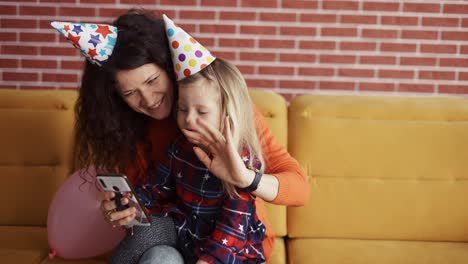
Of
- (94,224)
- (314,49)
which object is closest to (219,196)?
(94,224)

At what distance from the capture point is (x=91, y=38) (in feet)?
5.77

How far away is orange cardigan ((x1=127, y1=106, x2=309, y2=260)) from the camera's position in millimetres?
1831

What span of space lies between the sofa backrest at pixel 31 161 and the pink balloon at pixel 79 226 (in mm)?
247

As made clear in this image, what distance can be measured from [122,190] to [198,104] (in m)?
0.32

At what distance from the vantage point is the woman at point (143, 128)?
1.72 meters

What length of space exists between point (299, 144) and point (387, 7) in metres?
0.96

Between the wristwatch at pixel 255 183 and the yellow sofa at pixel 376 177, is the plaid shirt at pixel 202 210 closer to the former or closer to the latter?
the wristwatch at pixel 255 183

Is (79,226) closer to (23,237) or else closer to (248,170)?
(23,237)

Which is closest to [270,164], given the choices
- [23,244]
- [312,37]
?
[23,244]

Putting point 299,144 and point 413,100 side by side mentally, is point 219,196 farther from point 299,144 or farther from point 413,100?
point 413,100

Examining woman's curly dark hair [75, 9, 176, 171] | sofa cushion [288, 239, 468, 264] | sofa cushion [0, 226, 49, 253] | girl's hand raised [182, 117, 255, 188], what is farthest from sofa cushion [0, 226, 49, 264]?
sofa cushion [288, 239, 468, 264]

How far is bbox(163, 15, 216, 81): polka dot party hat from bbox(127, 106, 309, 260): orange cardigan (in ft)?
1.11

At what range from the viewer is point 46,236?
2.29 meters

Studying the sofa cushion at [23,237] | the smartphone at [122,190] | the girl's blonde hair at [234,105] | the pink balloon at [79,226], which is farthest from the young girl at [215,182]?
the sofa cushion at [23,237]
